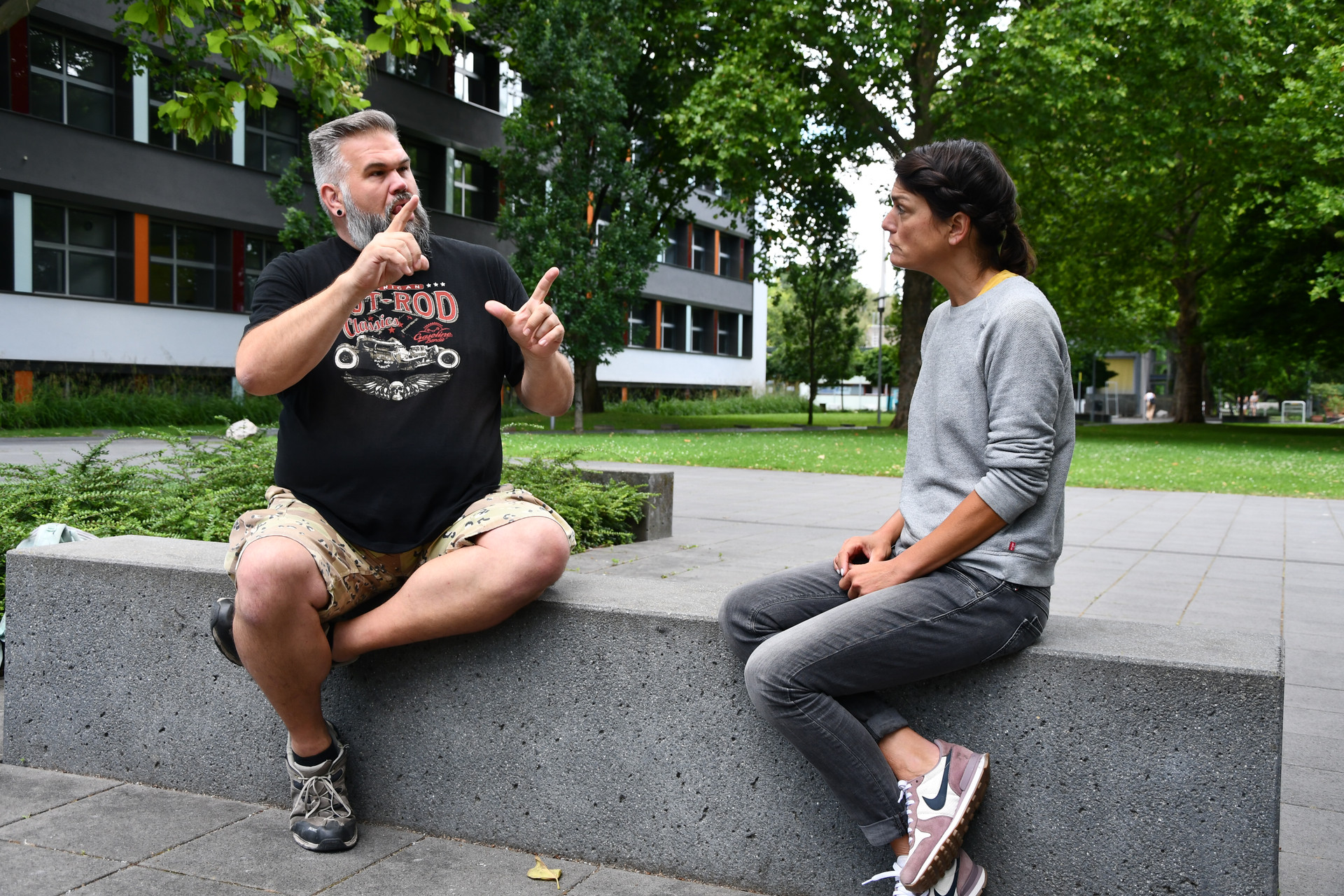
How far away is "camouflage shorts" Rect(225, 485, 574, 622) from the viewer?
274cm

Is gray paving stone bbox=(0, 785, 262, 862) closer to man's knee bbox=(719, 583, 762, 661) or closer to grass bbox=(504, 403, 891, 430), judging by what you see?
man's knee bbox=(719, 583, 762, 661)

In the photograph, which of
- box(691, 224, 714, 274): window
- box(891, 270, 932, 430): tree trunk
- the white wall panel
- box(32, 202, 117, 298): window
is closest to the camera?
the white wall panel

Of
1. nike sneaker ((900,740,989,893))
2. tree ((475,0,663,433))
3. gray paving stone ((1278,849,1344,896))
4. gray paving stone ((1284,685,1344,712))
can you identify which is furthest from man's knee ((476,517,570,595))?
tree ((475,0,663,433))

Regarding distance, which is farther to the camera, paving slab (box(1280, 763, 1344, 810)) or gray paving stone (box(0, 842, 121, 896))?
paving slab (box(1280, 763, 1344, 810))

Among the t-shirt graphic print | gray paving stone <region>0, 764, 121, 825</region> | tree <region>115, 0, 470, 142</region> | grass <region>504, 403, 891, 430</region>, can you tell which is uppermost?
tree <region>115, 0, 470, 142</region>

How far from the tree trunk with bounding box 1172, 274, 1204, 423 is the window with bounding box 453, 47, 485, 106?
2286 centimetres

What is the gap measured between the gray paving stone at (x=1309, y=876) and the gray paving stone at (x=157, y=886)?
8.23ft

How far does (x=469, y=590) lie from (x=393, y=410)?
0.54m

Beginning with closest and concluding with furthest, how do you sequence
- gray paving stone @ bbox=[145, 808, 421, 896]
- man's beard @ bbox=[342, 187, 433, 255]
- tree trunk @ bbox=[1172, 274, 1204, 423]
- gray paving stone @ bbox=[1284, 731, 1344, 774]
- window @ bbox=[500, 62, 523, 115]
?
gray paving stone @ bbox=[145, 808, 421, 896] → man's beard @ bbox=[342, 187, 433, 255] → gray paving stone @ bbox=[1284, 731, 1344, 774] → window @ bbox=[500, 62, 523, 115] → tree trunk @ bbox=[1172, 274, 1204, 423]

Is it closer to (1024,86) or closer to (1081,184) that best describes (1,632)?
(1024,86)

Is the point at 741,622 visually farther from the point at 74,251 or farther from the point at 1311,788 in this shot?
the point at 74,251

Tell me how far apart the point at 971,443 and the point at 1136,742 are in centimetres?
72

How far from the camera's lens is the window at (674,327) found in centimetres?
4622

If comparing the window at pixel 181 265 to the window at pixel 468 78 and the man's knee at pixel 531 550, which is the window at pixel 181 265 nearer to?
the window at pixel 468 78
